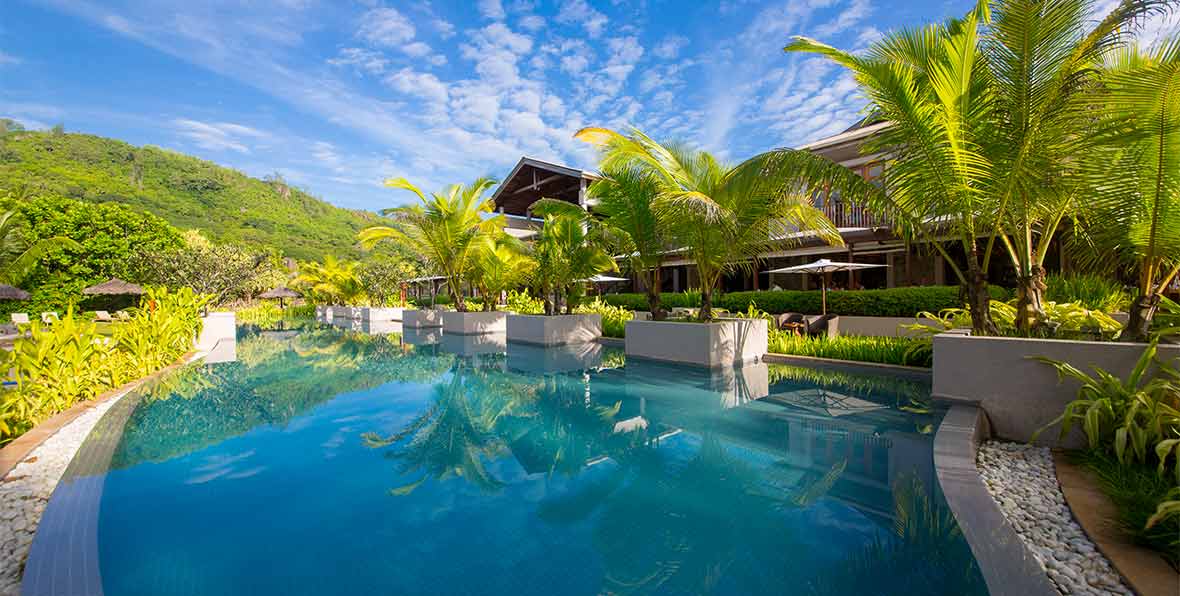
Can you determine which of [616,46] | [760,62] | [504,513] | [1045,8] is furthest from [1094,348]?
[760,62]

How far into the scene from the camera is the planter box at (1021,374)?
3994 mm

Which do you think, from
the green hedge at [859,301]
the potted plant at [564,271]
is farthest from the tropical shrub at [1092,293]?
the potted plant at [564,271]

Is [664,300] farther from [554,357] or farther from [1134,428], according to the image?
[1134,428]

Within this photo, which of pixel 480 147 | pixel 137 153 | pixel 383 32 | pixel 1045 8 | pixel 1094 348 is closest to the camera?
pixel 1094 348

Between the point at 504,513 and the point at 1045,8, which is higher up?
the point at 1045,8

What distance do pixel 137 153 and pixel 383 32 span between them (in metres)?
49.8

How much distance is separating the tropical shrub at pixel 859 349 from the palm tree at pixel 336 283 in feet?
81.6

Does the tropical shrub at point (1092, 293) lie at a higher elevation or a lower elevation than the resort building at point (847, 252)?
lower

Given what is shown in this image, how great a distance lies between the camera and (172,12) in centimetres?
1288

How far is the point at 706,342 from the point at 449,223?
10396mm

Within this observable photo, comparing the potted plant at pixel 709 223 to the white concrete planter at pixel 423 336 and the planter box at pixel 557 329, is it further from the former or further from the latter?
the white concrete planter at pixel 423 336

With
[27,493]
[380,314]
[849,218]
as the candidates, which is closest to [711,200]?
[27,493]

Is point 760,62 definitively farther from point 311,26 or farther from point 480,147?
point 480,147

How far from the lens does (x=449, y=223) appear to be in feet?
51.6
